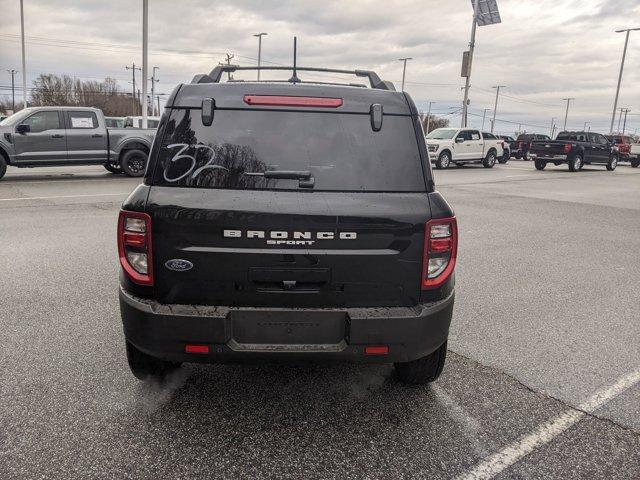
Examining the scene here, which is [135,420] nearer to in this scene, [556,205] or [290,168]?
[290,168]

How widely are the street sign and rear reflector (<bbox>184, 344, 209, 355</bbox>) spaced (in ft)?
121

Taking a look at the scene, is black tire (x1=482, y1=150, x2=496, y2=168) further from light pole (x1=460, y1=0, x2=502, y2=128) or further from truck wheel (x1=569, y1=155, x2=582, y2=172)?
light pole (x1=460, y1=0, x2=502, y2=128)

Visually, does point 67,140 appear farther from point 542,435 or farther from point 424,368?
point 542,435

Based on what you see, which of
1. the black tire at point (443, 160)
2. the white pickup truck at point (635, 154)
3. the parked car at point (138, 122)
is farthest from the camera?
the white pickup truck at point (635, 154)

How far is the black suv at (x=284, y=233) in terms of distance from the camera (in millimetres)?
2648

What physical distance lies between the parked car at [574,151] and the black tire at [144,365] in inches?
1050

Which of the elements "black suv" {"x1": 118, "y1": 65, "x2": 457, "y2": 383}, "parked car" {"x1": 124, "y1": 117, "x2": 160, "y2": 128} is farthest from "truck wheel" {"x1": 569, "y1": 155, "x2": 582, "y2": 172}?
"black suv" {"x1": 118, "y1": 65, "x2": 457, "y2": 383}

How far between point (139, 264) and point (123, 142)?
14083mm

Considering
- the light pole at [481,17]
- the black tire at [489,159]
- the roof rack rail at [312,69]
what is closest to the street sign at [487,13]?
the light pole at [481,17]

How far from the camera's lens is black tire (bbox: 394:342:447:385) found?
10.6 feet

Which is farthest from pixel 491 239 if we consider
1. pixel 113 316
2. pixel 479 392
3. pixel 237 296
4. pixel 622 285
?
pixel 237 296

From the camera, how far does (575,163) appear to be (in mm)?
26797

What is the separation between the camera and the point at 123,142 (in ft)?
51.2

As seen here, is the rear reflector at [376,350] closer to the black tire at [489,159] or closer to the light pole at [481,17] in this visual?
the black tire at [489,159]
